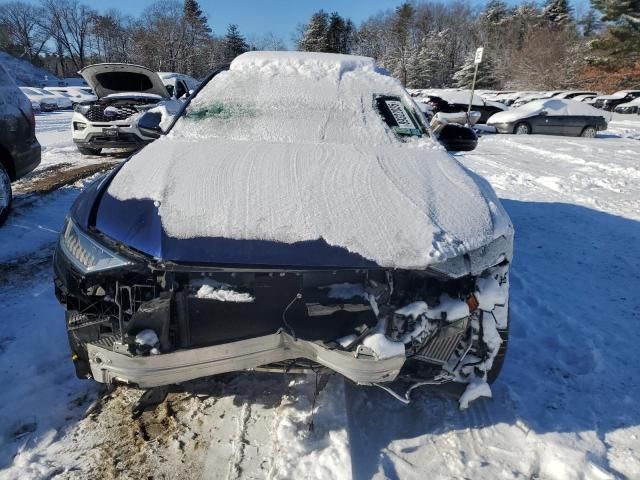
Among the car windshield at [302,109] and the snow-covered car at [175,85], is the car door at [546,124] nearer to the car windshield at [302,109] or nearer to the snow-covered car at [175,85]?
the snow-covered car at [175,85]

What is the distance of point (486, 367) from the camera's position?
1989mm

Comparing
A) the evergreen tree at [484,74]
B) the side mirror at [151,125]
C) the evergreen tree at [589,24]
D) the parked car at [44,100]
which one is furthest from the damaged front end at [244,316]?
the evergreen tree at [589,24]

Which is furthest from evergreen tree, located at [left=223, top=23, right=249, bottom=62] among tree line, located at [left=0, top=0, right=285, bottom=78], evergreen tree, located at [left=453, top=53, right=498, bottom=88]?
evergreen tree, located at [left=453, top=53, right=498, bottom=88]

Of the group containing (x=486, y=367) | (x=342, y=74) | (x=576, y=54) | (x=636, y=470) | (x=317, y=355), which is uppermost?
(x=576, y=54)

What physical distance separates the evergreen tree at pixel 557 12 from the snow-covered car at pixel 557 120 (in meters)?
45.1

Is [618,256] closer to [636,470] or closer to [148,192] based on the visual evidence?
[636,470]

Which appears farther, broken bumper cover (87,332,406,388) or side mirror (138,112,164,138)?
side mirror (138,112,164,138)

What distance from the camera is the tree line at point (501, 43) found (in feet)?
106

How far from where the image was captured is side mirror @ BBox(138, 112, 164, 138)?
3.06 metres

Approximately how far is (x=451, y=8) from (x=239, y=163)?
251ft

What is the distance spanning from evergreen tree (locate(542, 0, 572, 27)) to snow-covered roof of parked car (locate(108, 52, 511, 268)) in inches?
2312

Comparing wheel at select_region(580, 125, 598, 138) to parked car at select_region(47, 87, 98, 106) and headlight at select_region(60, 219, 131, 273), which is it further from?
parked car at select_region(47, 87, 98, 106)

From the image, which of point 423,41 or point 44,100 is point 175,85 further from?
point 423,41

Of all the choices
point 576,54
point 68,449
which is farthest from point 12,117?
point 576,54
